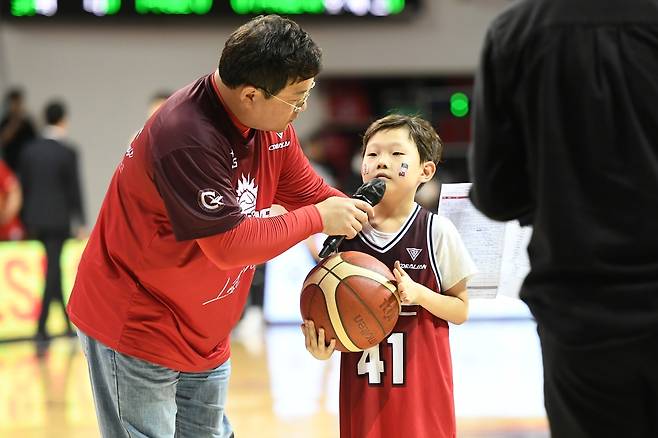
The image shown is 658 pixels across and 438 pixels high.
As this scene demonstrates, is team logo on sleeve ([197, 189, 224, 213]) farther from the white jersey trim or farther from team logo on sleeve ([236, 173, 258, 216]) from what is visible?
the white jersey trim

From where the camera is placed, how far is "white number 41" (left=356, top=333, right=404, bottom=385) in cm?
312

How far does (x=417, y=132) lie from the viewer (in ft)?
10.6

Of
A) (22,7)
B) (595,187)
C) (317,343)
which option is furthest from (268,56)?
(22,7)

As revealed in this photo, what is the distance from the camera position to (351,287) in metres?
2.98

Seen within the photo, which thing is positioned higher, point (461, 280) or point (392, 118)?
point (392, 118)

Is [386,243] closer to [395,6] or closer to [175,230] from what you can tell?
[175,230]

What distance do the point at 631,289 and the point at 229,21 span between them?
9949 millimetres

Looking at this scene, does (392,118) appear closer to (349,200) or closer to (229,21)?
(349,200)

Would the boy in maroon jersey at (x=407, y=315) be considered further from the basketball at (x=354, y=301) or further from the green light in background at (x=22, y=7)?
the green light in background at (x=22, y=7)

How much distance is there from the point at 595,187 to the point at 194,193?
1.18m

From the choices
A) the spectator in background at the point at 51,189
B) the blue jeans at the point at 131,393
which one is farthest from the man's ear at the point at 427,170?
the spectator in background at the point at 51,189

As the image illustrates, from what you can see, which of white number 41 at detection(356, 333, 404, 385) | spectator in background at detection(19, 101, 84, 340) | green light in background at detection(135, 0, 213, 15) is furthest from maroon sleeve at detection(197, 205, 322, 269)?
green light in background at detection(135, 0, 213, 15)

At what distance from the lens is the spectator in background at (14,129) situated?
1132 centimetres

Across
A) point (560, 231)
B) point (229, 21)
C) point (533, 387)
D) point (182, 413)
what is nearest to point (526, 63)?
point (560, 231)
